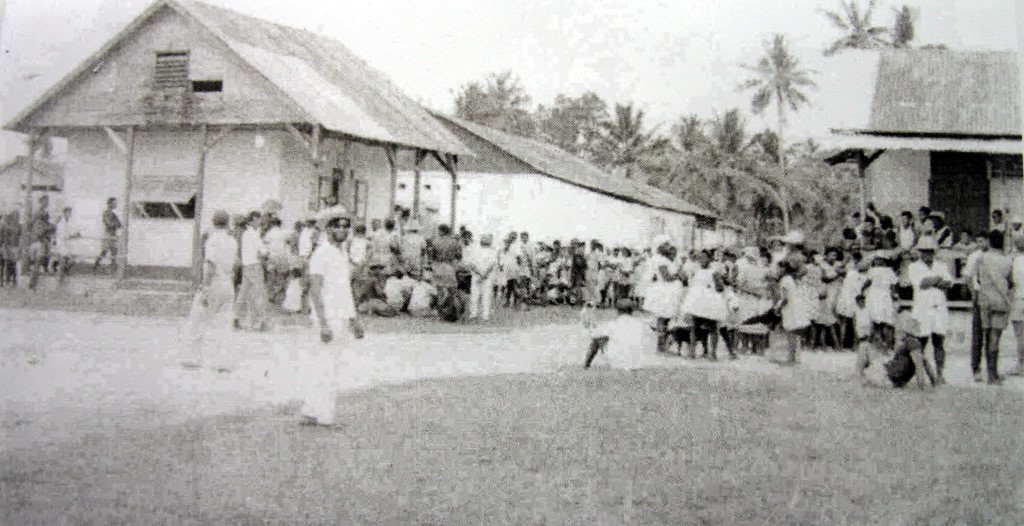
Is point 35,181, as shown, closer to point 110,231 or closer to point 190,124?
point 110,231

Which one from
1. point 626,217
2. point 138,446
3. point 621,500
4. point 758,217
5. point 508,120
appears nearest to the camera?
point 621,500

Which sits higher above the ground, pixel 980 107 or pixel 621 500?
pixel 980 107

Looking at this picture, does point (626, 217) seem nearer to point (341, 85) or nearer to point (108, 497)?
point (341, 85)

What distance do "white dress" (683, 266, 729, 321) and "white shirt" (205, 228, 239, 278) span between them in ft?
17.4

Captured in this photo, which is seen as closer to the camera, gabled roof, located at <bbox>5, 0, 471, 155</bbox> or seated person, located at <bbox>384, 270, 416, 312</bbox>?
seated person, located at <bbox>384, 270, 416, 312</bbox>

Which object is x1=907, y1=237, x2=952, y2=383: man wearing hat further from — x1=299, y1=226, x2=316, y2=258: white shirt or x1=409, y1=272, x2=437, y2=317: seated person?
x1=299, y1=226, x2=316, y2=258: white shirt

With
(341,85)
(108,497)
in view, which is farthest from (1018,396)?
(341,85)

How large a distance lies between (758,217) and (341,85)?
82.2 ft

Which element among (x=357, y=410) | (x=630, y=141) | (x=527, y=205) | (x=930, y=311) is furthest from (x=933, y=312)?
(x=630, y=141)

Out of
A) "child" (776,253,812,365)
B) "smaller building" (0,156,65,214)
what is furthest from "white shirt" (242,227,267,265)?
"smaller building" (0,156,65,214)

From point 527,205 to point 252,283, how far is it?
1588 cm

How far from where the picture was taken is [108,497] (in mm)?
4676

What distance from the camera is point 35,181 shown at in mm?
25281

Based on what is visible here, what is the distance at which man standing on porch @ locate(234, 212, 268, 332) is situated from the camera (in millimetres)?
10961
